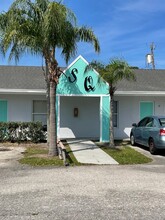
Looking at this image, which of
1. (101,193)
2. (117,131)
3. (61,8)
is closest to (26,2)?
(61,8)

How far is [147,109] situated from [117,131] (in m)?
2.20

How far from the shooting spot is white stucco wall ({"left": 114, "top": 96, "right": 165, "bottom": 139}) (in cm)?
A: 1978

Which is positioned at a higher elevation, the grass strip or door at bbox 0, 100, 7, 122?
door at bbox 0, 100, 7, 122

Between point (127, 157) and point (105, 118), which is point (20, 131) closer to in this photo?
point (105, 118)

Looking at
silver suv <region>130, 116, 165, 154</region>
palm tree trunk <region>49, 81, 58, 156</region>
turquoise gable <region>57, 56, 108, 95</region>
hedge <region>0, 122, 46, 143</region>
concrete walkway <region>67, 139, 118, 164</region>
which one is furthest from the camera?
turquoise gable <region>57, 56, 108, 95</region>

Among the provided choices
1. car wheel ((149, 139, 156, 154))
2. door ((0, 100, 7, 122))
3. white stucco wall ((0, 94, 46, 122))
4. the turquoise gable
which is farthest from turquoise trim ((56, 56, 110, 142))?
car wheel ((149, 139, 156, 154))

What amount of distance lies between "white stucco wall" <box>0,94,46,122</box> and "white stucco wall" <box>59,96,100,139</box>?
1870 millimetres

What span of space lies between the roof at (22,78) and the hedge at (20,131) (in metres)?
2.16

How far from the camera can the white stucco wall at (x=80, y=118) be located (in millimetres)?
19672

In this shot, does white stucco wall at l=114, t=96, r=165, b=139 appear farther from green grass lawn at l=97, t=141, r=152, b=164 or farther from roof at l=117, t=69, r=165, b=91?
green grass lawn at l=97, t=141, r=152, b=164

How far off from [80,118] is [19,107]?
3.56 meters

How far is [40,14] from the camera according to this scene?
40.4ft

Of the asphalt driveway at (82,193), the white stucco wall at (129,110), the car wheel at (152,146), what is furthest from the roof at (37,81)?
the asphalt driveway at (82,193)

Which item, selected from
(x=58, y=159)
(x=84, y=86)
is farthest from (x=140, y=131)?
(x=58, y=159)
